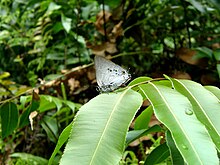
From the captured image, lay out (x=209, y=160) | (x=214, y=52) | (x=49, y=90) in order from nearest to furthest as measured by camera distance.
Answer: (x=209, y=160), (x=214, y=52), (x=49, y=90)

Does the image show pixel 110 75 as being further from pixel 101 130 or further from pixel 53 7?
pixel 53 7

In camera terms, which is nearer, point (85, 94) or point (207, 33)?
point (85, 94)

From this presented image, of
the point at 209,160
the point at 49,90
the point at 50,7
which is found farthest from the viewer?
the point at 49,90

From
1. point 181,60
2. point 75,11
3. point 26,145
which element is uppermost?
point 75,11

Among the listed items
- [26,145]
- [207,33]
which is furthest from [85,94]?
[207,33]

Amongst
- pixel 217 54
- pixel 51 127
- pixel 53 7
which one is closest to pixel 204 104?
pixel 217 54

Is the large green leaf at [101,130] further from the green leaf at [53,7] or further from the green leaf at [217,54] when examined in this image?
the green leaf at [53,7]

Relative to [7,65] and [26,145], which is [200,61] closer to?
[26,145]

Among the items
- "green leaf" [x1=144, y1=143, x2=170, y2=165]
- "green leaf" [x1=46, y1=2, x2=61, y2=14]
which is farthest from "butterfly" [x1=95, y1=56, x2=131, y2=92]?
"green leaf" [x1=46, y1=2, x2=61, y2=14]
